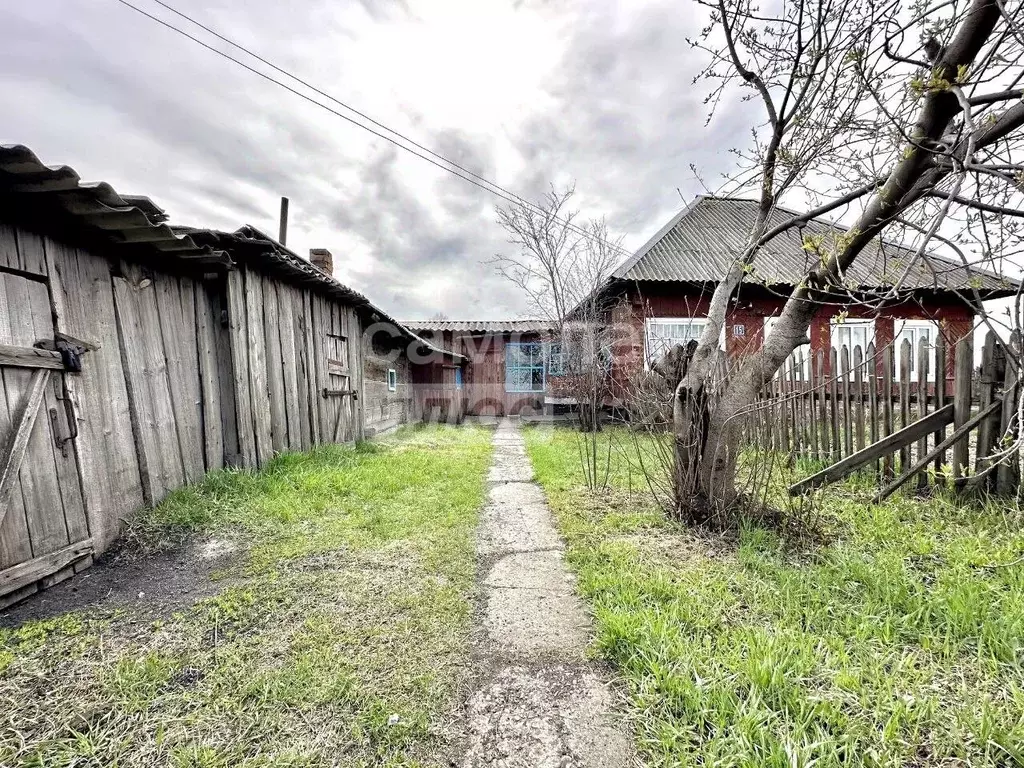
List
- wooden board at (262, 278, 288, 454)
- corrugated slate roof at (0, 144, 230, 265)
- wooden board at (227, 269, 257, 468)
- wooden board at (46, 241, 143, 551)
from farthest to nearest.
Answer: wooden board at (262, 278, 288, 454)
wooden board at (227, 269, 257, 468)
wooden board at (46, 241, 143, 551)
corrugated slate roof at (0, 144, 230, 265)

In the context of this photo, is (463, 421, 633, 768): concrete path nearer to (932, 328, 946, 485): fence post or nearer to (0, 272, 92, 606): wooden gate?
(0, 272, 92, 606): wooden gate

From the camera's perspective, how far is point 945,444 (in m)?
3.26

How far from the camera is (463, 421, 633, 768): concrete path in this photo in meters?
1.39

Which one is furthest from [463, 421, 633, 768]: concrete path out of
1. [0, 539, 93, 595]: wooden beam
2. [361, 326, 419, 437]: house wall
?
[361, 326, 419, 437]: house wall

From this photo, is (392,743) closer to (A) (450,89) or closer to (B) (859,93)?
(B) (859,93)

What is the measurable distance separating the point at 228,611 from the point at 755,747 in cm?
260

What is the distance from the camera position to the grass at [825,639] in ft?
4.40

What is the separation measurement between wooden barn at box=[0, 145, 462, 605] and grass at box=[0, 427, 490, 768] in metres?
0.47

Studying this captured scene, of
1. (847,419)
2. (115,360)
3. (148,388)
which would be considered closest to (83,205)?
(115,360)

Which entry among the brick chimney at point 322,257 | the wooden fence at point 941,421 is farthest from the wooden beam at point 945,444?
the brick chimney at point 322,257

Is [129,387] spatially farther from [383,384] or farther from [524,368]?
[524,368]

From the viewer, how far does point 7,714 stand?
1.57 m

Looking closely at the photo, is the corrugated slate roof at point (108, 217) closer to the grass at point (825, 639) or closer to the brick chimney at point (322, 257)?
the grass at point (825, 639)

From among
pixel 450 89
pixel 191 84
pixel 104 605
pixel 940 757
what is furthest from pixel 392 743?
pixel 450 89
